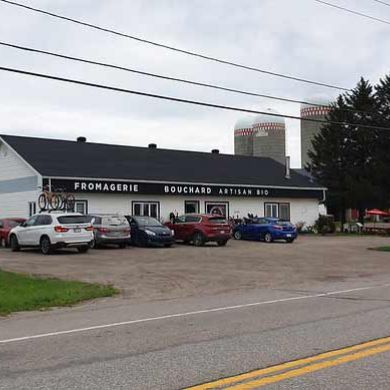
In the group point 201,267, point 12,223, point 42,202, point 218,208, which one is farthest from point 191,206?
point 201,267

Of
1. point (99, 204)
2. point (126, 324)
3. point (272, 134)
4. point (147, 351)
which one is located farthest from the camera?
point (272, 134)

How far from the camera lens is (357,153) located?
60.8m

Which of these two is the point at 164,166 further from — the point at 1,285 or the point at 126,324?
the point at 126,324

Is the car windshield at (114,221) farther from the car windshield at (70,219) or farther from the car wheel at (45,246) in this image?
the car wheel at (45,246)

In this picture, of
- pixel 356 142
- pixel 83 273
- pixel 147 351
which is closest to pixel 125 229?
pixel 83 273

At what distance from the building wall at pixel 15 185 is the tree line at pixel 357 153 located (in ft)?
103

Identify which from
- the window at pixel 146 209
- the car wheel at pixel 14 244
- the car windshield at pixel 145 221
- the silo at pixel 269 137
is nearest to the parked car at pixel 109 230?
the car windshield at pixel 145 221

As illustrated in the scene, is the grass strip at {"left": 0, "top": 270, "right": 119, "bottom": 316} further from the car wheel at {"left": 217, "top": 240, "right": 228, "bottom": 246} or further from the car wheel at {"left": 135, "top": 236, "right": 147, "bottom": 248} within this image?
the car wheel at {"left": 217, "top": 240, "right": 228, "bottom": 246}

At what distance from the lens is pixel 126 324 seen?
33.4 ft

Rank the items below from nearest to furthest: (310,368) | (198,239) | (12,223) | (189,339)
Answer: (310,368)
(189,339)
(12,223)
(198,239)

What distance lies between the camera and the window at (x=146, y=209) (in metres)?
37.5

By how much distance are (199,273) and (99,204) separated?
58.4 feet

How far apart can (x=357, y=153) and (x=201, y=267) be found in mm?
43199

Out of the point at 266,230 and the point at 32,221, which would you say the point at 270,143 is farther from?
the point at 32,221
